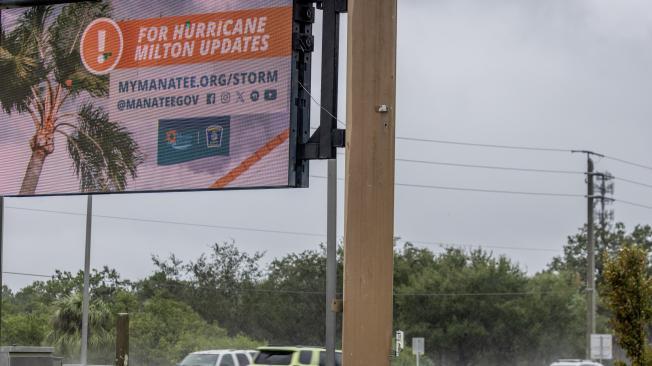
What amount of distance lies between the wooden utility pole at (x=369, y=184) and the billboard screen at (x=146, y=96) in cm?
205

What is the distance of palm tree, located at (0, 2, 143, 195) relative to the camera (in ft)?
55.6

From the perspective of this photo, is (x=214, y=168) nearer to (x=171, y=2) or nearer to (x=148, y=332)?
(x=171, y=2)

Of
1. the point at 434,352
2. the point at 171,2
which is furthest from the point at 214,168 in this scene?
the point at 434,352

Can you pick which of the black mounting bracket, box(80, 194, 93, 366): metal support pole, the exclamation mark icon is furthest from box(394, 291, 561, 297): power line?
the black mounting bracket

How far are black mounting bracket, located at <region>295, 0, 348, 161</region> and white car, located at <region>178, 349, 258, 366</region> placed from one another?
619 inches

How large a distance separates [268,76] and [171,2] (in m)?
1.97

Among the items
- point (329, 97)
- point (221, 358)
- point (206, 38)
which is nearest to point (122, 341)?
point (221, 358)

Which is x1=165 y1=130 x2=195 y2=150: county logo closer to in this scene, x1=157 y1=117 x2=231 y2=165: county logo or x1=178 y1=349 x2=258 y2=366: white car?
x1=157 y1=117 x2=231 y2=165: county logo

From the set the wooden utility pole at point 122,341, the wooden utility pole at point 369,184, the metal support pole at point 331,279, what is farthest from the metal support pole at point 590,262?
the wooden utility pole at point 369,184

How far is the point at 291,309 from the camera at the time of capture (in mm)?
63219

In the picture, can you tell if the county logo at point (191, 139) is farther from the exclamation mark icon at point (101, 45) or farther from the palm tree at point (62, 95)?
the exclamation mark icon at point (101, 45)

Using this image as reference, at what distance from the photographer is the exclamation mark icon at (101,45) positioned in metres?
17.2

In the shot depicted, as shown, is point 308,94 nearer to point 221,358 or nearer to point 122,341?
point 122,341

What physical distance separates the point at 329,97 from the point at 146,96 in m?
2.74
